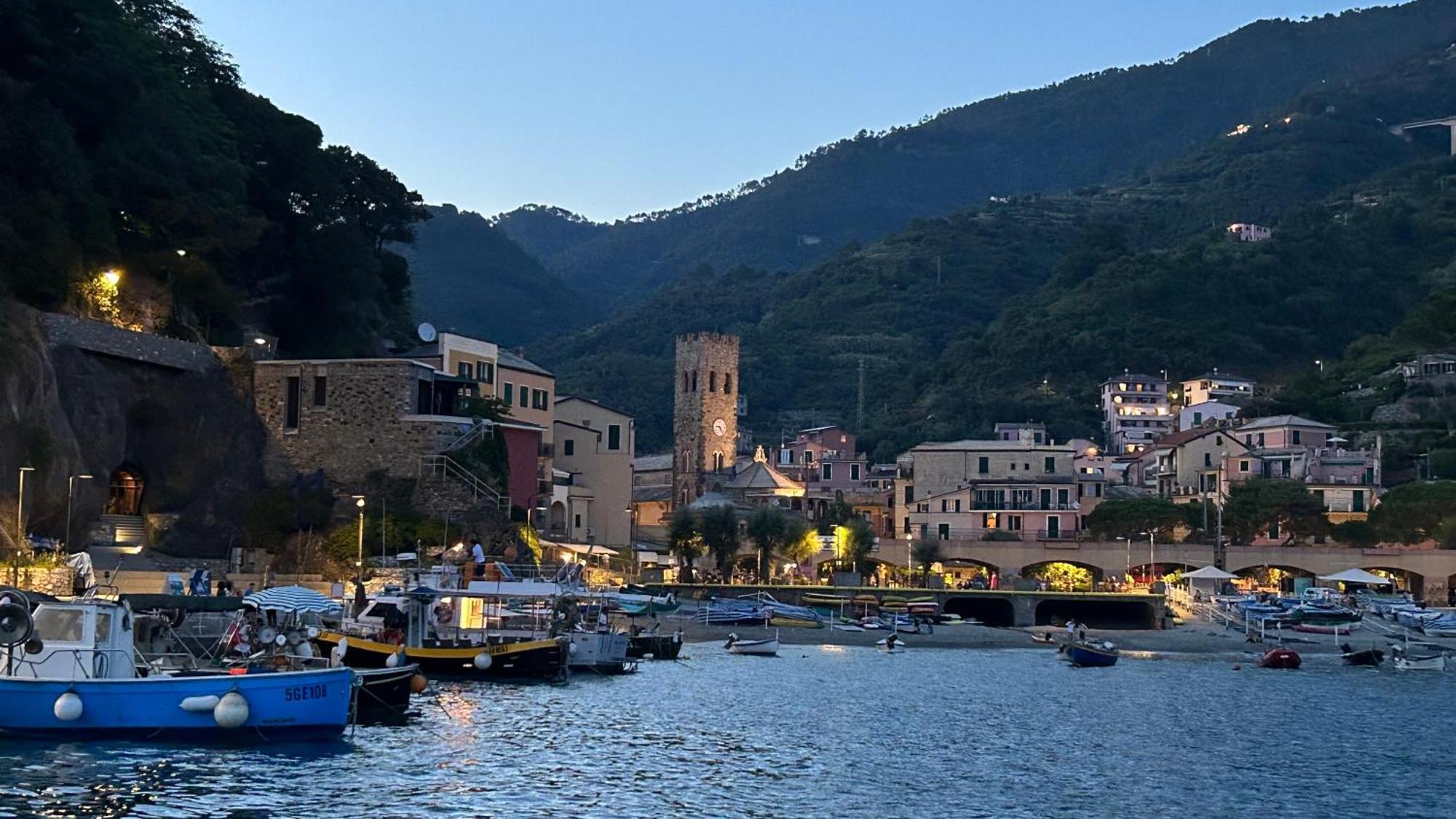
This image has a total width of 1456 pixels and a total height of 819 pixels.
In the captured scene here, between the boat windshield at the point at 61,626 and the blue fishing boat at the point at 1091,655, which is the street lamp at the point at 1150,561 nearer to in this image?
the blue fishing boat at the point at 1091,655

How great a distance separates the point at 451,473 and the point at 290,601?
68.3ft

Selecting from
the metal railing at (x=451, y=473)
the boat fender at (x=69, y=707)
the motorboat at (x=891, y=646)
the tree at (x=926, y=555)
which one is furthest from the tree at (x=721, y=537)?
the boat fender at (x=69, y=707)

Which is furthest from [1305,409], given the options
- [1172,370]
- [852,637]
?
[852,637]

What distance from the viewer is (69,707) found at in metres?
29.9

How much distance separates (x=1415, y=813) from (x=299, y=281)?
50.1 m

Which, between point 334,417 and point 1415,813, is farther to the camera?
point 334,417

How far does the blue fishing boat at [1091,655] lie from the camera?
6300 centimetres

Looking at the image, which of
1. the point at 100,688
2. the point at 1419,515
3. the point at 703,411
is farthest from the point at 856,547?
the point at 100,688

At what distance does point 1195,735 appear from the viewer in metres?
42.0

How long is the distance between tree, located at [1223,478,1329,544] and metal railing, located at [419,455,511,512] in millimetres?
49006

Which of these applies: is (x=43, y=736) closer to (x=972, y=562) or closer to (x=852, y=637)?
(x=852, y=637)

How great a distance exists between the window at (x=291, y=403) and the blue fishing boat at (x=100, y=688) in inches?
1206

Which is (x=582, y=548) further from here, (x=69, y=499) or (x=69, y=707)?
(x=69, y=707)

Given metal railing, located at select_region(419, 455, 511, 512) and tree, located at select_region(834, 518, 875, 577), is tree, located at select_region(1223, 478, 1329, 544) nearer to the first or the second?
tree, located at select_region(834, 518, 875, 577)
